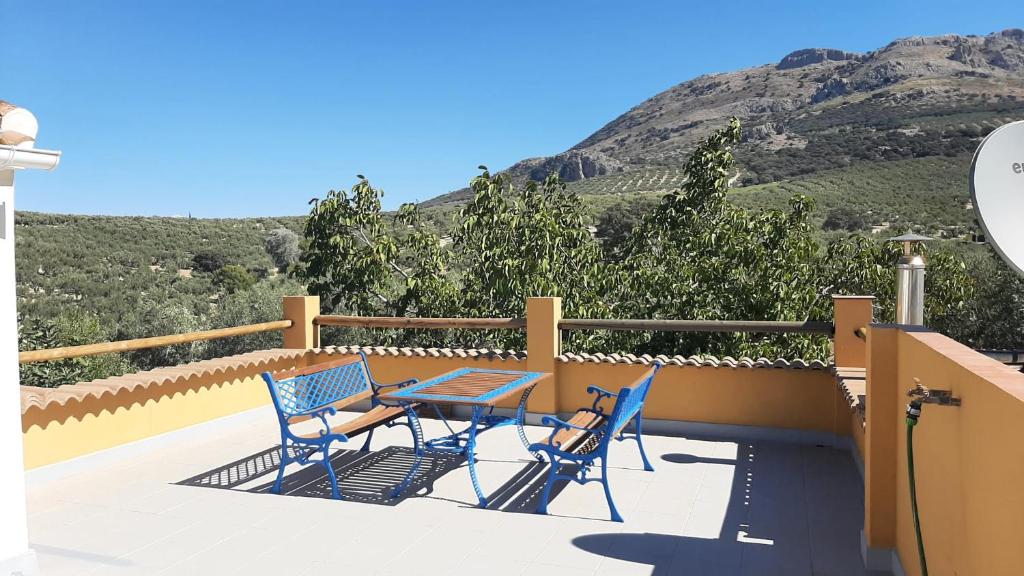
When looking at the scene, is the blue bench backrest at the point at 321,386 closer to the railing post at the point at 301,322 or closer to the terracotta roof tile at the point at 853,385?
the railing post at the point at 301,322

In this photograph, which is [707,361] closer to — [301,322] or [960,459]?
[960,459]

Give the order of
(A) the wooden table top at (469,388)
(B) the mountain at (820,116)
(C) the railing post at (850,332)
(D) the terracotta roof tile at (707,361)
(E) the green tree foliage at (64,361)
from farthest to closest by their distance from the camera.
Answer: (B) the mountain at (820,116) → (E) the green tree foliage at (64,361) → (D) the terracotta roof tile at (707,361) → (C) the railing post at (850,332) → (A) the wooden table top at (469,388)

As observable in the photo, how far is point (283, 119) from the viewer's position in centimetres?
2900

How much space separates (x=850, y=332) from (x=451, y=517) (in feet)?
12.0

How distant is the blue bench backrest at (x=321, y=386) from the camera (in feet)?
16.9

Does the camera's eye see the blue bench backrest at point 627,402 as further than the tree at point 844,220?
No

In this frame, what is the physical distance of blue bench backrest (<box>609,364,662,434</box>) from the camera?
432 cm

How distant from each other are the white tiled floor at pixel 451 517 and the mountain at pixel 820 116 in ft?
69.4

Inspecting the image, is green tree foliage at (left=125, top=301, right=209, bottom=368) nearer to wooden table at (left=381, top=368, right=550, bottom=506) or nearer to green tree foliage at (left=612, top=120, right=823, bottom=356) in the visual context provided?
green tree foliage at (left=612, top=120, right=823, bottom=356)

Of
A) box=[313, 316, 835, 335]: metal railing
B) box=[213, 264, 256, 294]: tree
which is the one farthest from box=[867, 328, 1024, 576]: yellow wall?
box=[213, 264, 256, 294]: tree

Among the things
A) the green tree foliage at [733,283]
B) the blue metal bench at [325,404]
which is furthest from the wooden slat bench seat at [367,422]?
the green tree foliage at [733,283]

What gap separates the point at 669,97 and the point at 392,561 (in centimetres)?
5846

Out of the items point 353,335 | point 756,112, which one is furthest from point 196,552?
point 756,112

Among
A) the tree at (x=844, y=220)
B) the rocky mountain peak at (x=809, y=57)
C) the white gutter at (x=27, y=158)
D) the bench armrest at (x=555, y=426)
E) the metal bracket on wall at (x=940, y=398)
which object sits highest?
the rocky mountain peak at (x=809, y=57)
